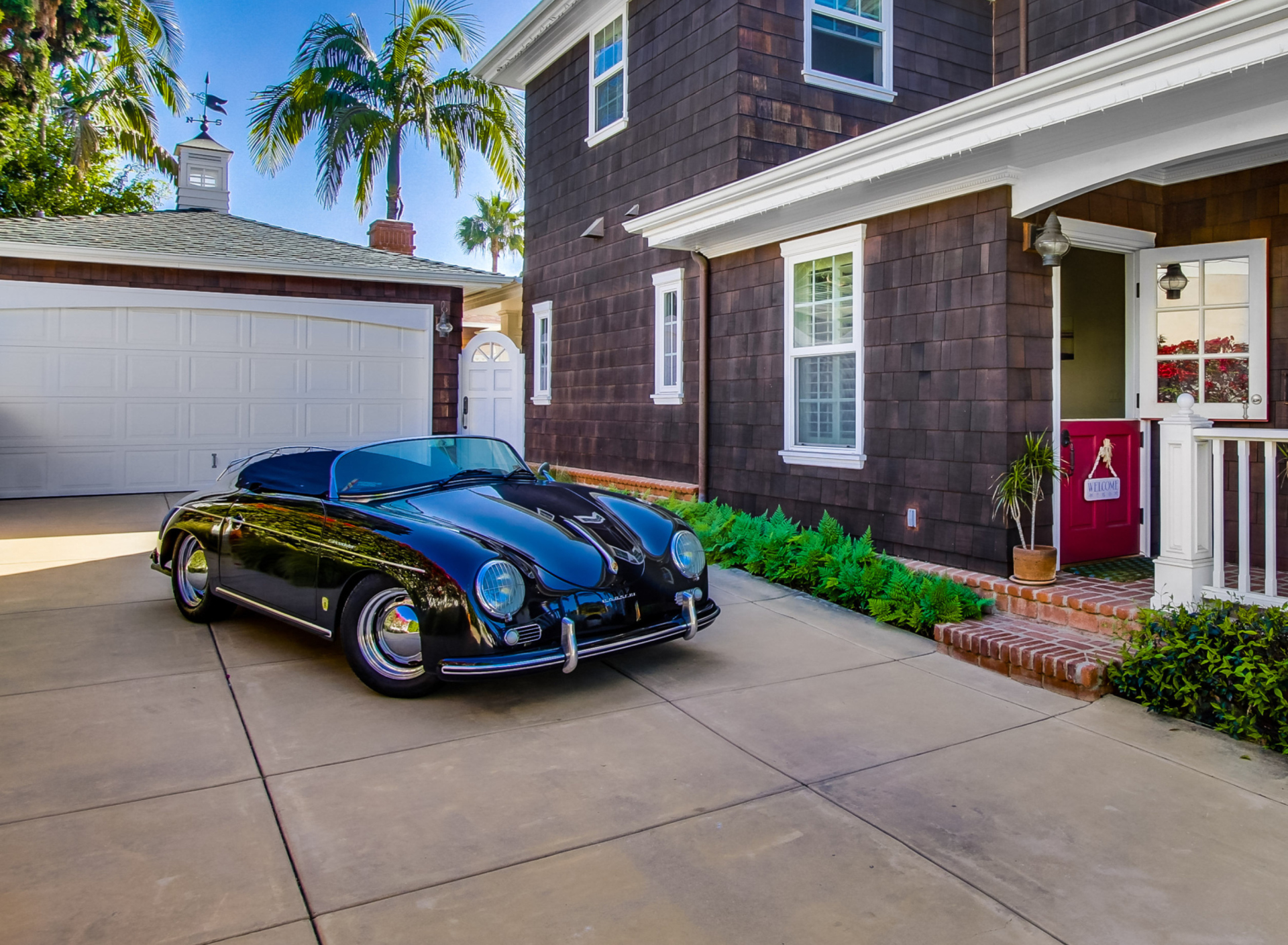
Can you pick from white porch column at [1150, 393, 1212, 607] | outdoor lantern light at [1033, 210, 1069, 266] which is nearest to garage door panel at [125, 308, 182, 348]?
outdoor lantern light at [1033, 210, 1069, 266]

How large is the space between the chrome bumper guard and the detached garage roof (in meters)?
8.68

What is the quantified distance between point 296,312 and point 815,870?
10355 mm

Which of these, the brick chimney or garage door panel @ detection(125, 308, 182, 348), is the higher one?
the brick chimney

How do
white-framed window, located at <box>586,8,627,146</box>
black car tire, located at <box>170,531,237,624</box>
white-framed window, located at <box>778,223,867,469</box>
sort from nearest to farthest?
black car tire, located at <box>170,531,237,624</box>
white-framed window, located at <box>778,223,867,469</box>
white-framed window, located at <box>586,8,627,146</box>

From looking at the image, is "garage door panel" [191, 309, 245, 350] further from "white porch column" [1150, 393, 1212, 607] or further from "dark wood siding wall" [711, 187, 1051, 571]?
"white porch column" [1150, 393, 1212, 607]

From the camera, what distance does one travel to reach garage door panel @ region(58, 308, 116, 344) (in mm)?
10133

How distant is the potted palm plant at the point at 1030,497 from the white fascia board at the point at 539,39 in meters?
7.50

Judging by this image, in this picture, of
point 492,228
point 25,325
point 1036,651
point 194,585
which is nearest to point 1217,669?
point 1036,651

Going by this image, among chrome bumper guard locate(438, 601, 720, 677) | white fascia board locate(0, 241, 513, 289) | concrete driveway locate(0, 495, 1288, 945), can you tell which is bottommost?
concrete driveway locate(0, 495, 1288, 945)

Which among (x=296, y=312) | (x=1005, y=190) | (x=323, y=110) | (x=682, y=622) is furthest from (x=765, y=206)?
(x=323, y=110)

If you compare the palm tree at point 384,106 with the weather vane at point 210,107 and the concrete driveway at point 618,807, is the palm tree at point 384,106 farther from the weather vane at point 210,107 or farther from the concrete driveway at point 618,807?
the concrete driveway at point 618,807

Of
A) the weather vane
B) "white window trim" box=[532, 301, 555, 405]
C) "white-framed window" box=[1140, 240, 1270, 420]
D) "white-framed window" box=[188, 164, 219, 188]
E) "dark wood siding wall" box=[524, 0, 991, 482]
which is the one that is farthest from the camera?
the weather vane

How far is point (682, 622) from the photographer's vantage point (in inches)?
172

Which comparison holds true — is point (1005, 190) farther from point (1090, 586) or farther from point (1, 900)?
point (1, 900)
